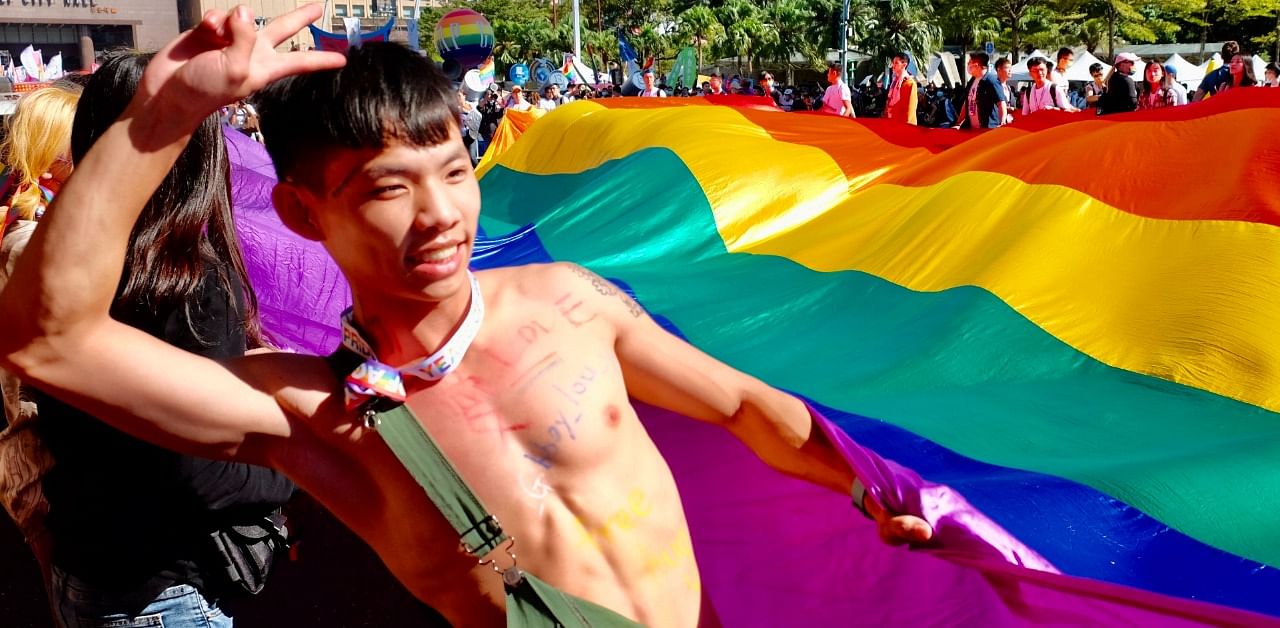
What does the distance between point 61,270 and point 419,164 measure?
384 mm

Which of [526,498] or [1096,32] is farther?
[1096,32]

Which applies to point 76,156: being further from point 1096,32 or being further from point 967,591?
point 1096,32

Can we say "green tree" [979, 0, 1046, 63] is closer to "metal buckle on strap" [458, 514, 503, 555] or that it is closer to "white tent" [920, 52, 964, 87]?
"white tent" [920, 52, 964, 87]

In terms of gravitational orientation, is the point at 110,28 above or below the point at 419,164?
below

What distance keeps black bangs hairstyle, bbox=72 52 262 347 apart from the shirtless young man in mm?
378

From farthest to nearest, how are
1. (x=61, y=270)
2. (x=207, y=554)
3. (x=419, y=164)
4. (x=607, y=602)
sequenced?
(x=207, y=554) → (x=607, y=602) → (x=419, y=164) → (x=61, y=270)

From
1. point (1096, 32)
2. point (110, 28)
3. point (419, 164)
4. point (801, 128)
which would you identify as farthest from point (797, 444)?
point (110, 28)

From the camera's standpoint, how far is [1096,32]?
101 feet

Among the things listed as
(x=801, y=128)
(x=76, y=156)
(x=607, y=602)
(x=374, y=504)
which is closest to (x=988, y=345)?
(x=607, y=602)

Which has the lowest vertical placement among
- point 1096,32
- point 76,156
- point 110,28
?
point 110,28

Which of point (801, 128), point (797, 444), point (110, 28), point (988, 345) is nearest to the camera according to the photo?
point (797, 444)

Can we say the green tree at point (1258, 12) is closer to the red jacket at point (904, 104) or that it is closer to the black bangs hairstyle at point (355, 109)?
the red jacket at point (904, 104)

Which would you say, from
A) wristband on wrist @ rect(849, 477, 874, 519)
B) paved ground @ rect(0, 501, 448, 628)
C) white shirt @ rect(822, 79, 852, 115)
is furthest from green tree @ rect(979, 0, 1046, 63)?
wristband on wrist @ rect(849, 477, 874, 519)

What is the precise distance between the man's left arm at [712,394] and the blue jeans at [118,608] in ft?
2.53
